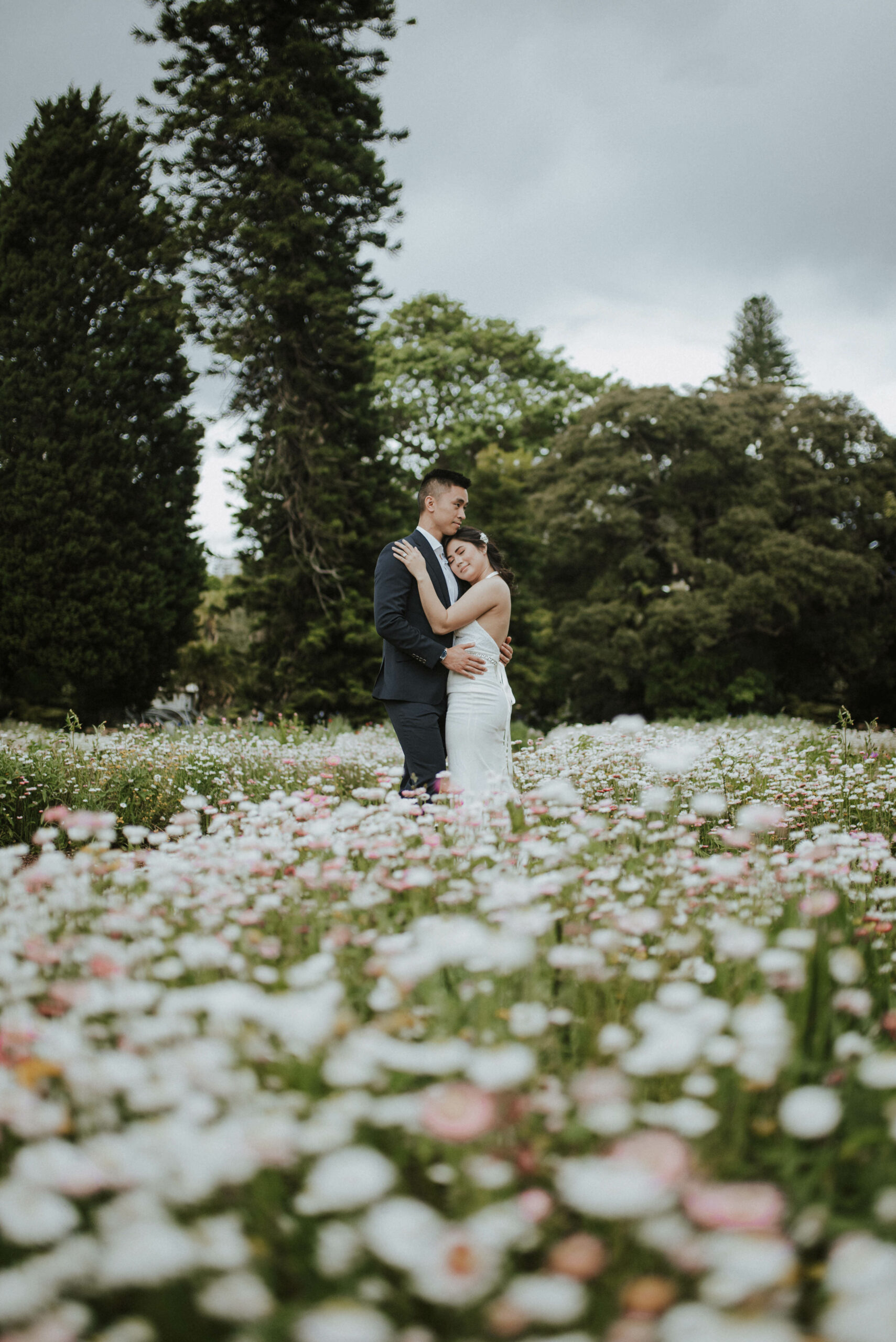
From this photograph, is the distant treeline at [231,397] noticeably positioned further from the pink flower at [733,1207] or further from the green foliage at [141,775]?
the pink flower at [733,1207]

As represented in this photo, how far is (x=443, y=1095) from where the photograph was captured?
1.19 m

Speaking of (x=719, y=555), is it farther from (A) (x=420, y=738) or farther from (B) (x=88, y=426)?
(A) (x=420, y=738)

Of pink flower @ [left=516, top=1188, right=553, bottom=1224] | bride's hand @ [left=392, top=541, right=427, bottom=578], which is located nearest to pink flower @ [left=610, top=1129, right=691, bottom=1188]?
pink flower @ [left=516, top=1188, right=553, bottom=1224]

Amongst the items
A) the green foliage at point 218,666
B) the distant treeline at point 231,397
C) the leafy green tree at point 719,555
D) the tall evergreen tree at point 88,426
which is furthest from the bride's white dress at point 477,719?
the leafy green tree at point 719,555

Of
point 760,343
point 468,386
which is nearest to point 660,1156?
point 468,386

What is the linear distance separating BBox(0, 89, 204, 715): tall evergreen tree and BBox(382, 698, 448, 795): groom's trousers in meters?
12.0

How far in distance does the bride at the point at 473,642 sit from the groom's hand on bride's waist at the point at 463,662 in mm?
51

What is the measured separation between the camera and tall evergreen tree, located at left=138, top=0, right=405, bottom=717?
14.3 meters

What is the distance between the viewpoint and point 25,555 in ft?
48.4

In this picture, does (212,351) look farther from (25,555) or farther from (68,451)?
(25,555)

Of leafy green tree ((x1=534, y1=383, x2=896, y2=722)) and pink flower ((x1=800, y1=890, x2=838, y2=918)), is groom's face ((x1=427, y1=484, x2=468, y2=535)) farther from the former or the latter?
leafy green tree ((x1=534, y1=383, x2=896, y2=722))

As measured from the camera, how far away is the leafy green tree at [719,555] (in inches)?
765

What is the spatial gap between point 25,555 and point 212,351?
5198 millimetres

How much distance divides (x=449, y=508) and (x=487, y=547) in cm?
32
